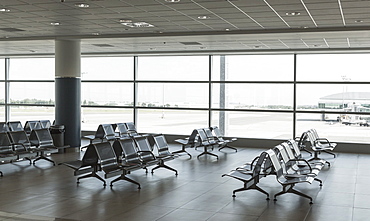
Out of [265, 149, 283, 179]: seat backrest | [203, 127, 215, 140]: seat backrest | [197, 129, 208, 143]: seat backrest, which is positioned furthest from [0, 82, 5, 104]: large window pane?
[265, 149, 283, 179]: seat backrest

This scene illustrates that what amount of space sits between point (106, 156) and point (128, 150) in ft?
1.92

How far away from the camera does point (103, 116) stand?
1917 cm

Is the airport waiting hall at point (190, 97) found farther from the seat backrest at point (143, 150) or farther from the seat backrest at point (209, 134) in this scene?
the seat backrest at point (209, 134)

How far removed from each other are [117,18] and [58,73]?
4317mm

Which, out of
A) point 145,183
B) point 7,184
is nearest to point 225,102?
point 145,183

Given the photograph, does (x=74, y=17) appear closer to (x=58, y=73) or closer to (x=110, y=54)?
(x=58, y=73)

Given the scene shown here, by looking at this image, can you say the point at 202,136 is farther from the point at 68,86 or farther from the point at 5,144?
the point at 5,144

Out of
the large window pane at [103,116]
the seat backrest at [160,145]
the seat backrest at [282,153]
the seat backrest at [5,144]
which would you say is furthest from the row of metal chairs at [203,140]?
the large window pane at [103,116]

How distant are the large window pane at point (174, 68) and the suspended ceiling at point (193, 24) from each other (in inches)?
69.0

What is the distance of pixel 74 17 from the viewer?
10.2 meters

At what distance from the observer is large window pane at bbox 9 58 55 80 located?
784 inches

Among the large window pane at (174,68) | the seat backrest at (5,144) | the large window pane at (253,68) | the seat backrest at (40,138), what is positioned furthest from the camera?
the large window pane at (174,68)

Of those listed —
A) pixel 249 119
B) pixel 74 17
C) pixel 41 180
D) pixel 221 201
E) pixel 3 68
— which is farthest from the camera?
pixel 3 68

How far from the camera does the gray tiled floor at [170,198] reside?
6633mm
